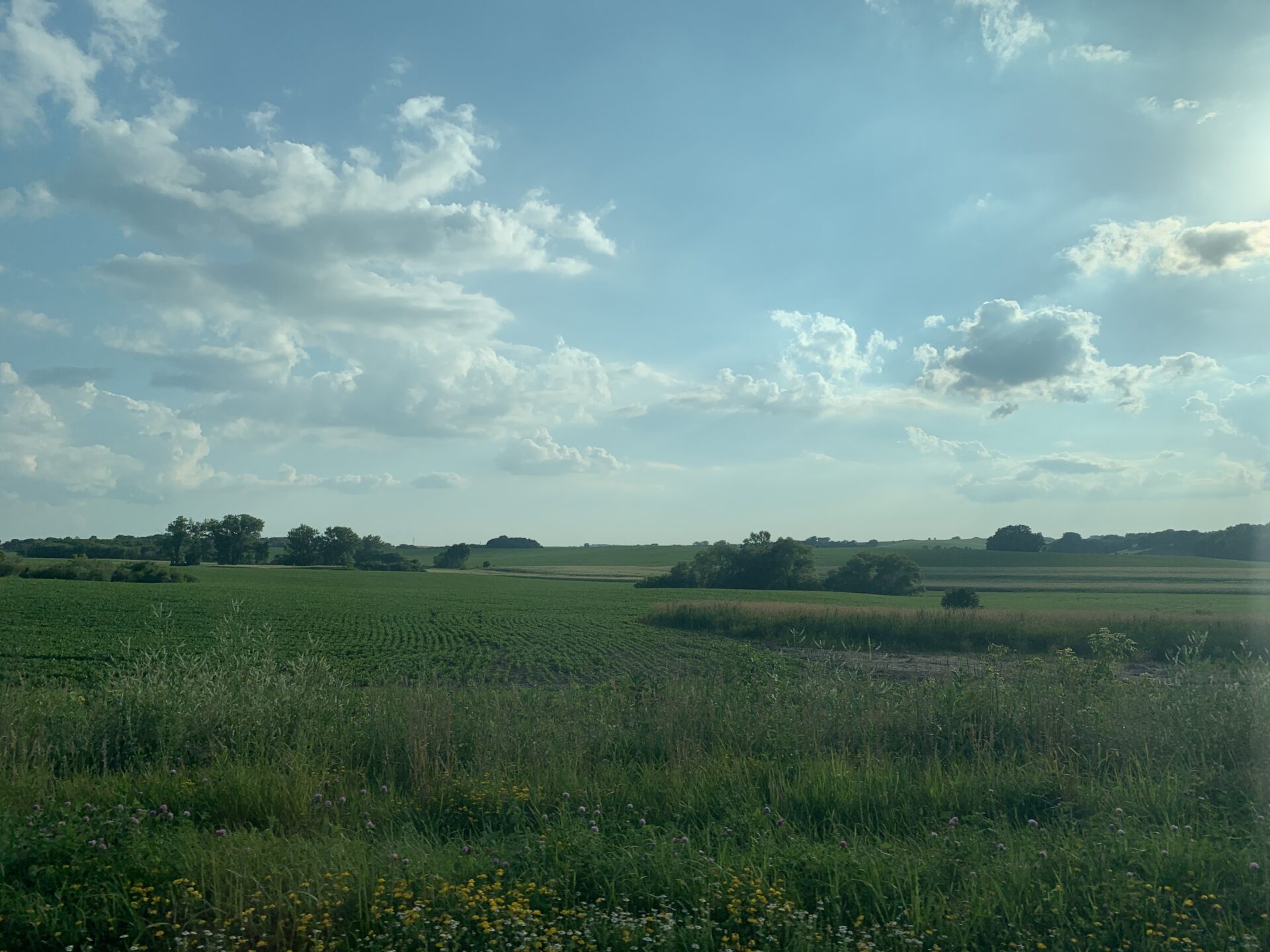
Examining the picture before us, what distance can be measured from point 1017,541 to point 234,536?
4700 inches

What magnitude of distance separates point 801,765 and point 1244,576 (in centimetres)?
9973

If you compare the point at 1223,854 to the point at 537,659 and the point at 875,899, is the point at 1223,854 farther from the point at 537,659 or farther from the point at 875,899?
the point at 537,659

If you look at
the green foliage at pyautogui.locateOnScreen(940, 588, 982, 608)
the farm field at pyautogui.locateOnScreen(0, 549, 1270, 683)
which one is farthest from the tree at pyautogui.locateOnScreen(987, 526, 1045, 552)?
the green foliage at pyautogui.locateOnScreen(940, 588, 982, 608)

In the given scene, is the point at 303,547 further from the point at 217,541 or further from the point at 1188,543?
the point at 1188,543

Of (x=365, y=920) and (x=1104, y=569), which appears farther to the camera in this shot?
(x=1104, y=569)

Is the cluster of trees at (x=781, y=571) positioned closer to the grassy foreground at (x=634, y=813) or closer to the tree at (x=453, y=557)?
the tree at (x=453, y=557)

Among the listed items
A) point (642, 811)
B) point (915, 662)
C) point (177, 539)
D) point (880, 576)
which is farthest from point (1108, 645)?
point (177, 539)

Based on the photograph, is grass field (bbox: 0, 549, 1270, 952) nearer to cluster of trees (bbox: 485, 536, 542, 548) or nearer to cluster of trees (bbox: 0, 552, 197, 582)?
cluster of trees (bbox: 0, 552, 197, 582)

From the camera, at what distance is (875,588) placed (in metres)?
94.5

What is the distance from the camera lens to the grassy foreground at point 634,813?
4074mm

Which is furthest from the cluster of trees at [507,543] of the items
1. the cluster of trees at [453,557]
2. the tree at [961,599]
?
the tree at [961,599]

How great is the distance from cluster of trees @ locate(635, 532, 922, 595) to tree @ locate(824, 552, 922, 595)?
74 mm

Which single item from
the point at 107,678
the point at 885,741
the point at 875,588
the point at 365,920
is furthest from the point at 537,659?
the point at 875,588

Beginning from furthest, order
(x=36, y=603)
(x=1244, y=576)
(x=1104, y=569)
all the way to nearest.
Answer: (x=1104, y=569), (x=1244, y=576), (x=36, y=603)
